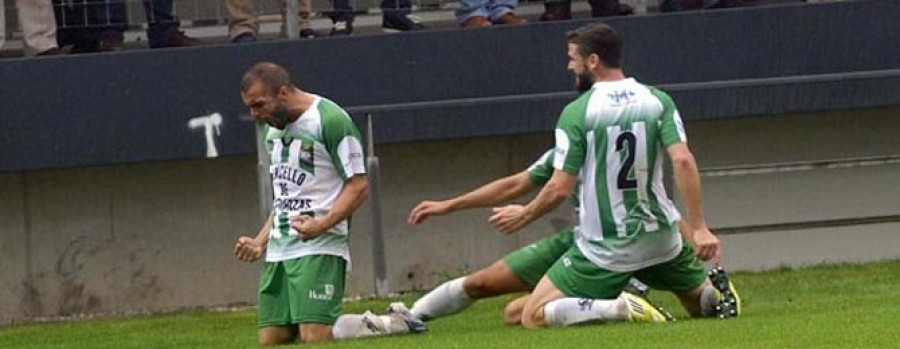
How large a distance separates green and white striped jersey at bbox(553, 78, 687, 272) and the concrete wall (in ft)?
20.8

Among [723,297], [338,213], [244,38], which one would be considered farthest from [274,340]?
[244,38]

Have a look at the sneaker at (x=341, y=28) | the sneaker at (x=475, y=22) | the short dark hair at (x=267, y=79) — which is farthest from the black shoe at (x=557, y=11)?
the short dark hair at (x=267, y=79)

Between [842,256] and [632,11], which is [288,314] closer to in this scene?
[632,11]

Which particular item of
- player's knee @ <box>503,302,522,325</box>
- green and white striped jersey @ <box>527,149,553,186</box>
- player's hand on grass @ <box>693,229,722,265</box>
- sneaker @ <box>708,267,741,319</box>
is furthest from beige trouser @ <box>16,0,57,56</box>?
player's hand on grass @ <box>693,229,722,265</box>

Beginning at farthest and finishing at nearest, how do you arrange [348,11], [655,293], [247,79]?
1. [348,11]
2. [655,293]
3. [247,79]

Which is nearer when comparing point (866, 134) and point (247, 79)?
point (247, 79)

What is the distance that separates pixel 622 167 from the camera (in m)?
10.9

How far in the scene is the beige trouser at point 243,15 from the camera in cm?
1622

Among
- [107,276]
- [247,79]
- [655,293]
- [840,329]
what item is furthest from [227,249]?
[840,329]

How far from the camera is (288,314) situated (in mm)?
11414

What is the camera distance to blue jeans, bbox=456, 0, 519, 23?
16703 mm

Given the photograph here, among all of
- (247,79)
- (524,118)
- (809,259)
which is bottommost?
(809,259)

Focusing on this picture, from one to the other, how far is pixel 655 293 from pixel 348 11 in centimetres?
326

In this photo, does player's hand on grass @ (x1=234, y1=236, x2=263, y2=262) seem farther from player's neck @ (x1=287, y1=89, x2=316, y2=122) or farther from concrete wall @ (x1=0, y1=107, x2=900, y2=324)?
concrete wall @ (x1=0, y1=107, x2=900, y2=324)
